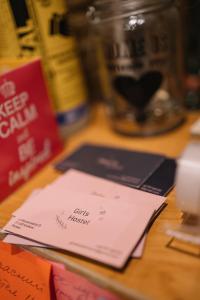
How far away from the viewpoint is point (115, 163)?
0.48m

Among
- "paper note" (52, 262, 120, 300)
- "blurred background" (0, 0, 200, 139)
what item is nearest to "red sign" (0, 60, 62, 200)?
"blurred background" (0, 0, 200, 139)

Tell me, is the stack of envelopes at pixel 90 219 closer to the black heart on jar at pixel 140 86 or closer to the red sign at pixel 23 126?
the red sign at pixel 23 126

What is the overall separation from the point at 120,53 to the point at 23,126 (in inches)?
7.5

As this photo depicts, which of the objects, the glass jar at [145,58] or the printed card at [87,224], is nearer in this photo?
the printed card at [87,224]

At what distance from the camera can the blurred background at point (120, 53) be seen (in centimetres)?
50

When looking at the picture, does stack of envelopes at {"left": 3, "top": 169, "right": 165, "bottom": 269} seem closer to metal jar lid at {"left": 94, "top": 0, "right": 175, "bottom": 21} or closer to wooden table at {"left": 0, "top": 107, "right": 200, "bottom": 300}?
wooden table at {"left": 0, "top": 107, "right": 200, "bottom": 300}

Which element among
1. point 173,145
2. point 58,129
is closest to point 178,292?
point 173,145

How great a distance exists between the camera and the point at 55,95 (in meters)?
0.57

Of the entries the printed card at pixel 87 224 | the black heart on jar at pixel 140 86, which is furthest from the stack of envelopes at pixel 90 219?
the black heart on jar at pixel 140 86

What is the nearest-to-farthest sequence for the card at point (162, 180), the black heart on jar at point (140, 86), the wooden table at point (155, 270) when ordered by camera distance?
the wooden table at point (155, 270)
the card at point (162, 180)
the black heart on jar at point (140, 86)

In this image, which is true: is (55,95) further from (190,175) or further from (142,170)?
(190,175)

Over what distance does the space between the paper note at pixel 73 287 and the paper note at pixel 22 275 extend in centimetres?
1

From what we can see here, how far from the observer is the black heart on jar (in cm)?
51

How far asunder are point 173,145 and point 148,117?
0.26ft
